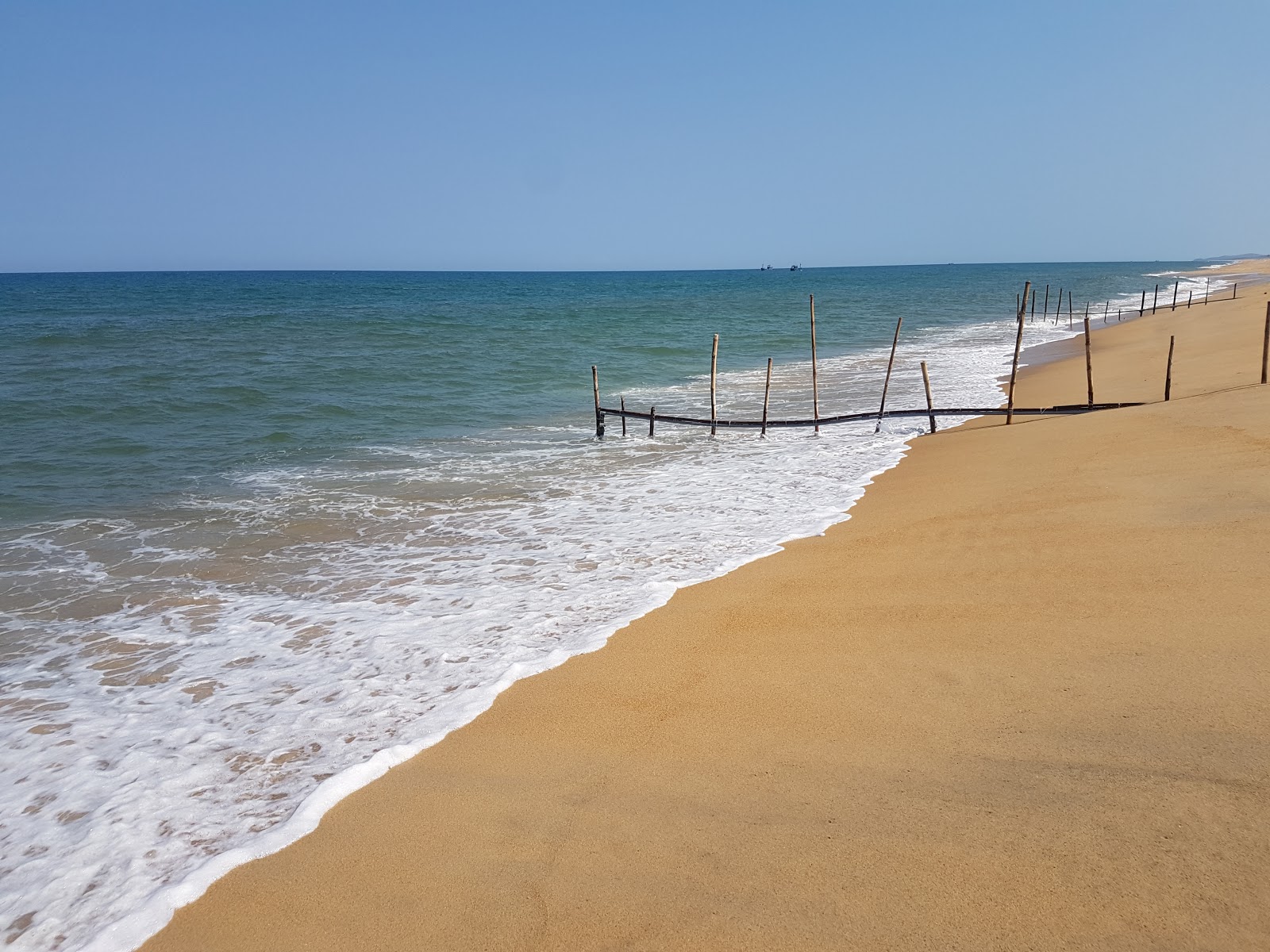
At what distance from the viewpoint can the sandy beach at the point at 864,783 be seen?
334 centimetres

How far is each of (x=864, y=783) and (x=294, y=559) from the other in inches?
275

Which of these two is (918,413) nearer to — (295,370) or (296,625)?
(296,625)

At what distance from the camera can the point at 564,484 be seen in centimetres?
1253

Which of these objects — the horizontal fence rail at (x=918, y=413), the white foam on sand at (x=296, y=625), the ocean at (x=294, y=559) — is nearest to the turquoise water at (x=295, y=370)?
the ocean at (x=294, y=559)

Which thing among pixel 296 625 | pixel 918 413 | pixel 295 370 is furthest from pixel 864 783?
pixel 295 370

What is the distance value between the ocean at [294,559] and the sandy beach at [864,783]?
59 centimetres

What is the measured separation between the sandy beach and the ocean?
59 cm

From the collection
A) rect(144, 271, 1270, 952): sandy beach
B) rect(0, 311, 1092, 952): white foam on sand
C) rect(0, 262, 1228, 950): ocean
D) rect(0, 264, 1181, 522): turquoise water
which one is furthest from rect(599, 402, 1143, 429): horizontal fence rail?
rect(144, 271, 1270, 952): sandy beach

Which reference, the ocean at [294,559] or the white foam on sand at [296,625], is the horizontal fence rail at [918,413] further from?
the white foam on sand at [296,625]

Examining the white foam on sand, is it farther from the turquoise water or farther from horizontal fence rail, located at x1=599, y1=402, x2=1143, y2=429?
the turquoise water

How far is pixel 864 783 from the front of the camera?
4223 millimetres

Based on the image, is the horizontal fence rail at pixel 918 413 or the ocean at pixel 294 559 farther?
the horizontal fence rail at pixel 918 413

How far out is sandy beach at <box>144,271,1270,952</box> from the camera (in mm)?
3342

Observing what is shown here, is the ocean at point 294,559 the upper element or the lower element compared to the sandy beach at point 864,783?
lower
